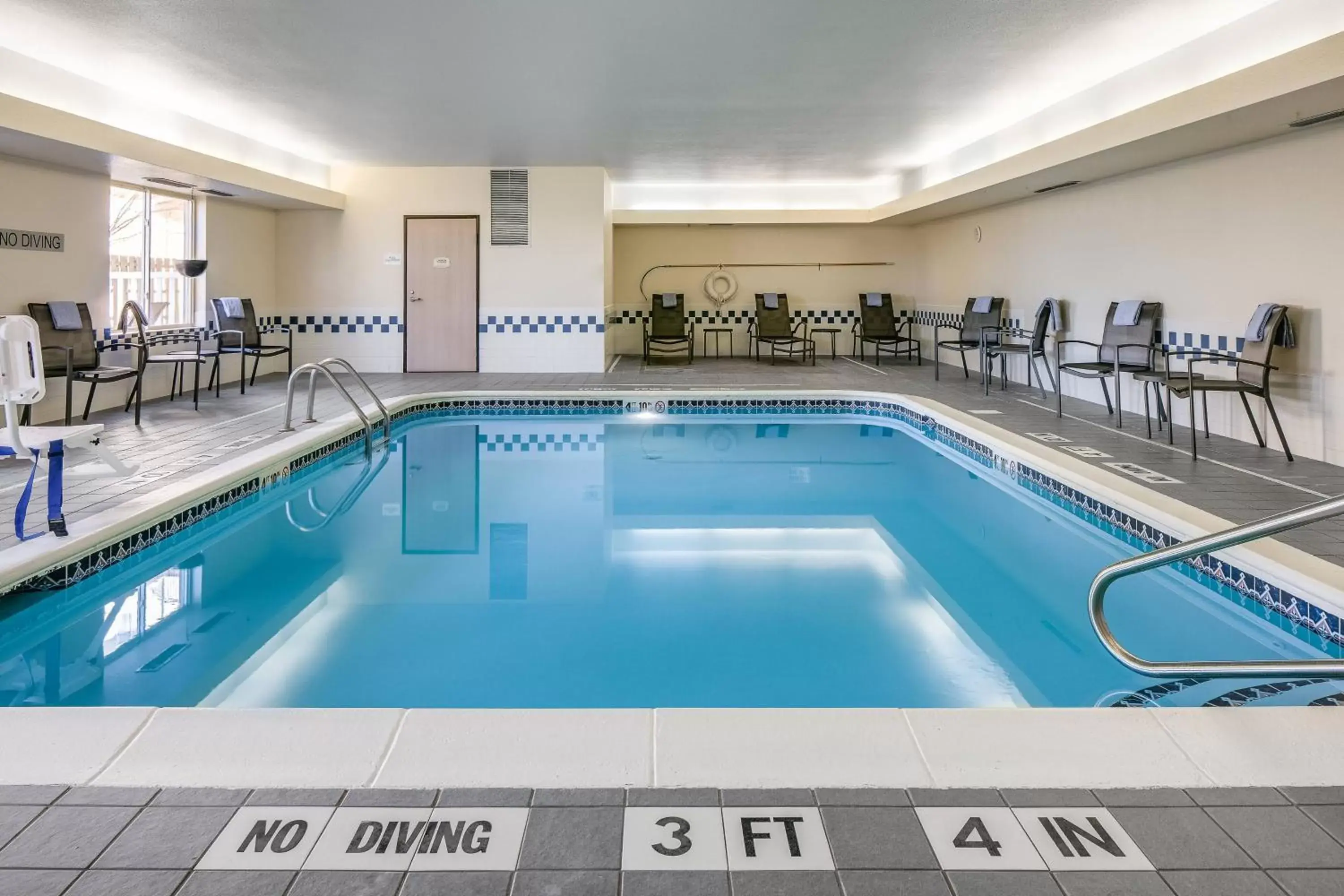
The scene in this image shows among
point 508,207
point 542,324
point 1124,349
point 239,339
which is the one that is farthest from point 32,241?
point 1124,349

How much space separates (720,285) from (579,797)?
37.2 feet

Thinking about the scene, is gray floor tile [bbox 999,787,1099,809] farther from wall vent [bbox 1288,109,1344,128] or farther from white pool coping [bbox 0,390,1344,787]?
wall vent [bbox 1288,109,1344,128]

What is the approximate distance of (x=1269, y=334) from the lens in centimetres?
516

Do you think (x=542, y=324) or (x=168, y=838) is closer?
(x=168, y=838)

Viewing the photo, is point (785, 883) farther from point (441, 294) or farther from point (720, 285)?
point (720, 285)

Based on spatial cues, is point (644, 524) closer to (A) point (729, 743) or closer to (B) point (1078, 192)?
(A) point (729, 743)

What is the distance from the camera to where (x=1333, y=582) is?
9.70 feet

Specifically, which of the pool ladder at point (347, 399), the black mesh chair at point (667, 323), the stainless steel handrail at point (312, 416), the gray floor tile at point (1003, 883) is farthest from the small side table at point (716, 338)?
the gray floor tile at point (1003, 883)

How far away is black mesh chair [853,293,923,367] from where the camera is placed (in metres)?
11.6

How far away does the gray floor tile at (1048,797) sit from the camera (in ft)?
5.67

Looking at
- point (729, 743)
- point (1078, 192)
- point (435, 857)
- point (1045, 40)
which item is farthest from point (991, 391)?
point (435, 857)

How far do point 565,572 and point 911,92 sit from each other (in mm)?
4461

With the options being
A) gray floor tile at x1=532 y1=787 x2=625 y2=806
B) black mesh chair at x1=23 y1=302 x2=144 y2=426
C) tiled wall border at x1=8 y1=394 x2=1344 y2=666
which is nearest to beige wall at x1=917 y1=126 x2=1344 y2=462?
tiled wall border at x1=8 y1=394 x2=1344 y2=666

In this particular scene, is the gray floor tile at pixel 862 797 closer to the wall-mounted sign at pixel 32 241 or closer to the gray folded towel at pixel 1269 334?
the gray folded towel at pixel 1269 334
